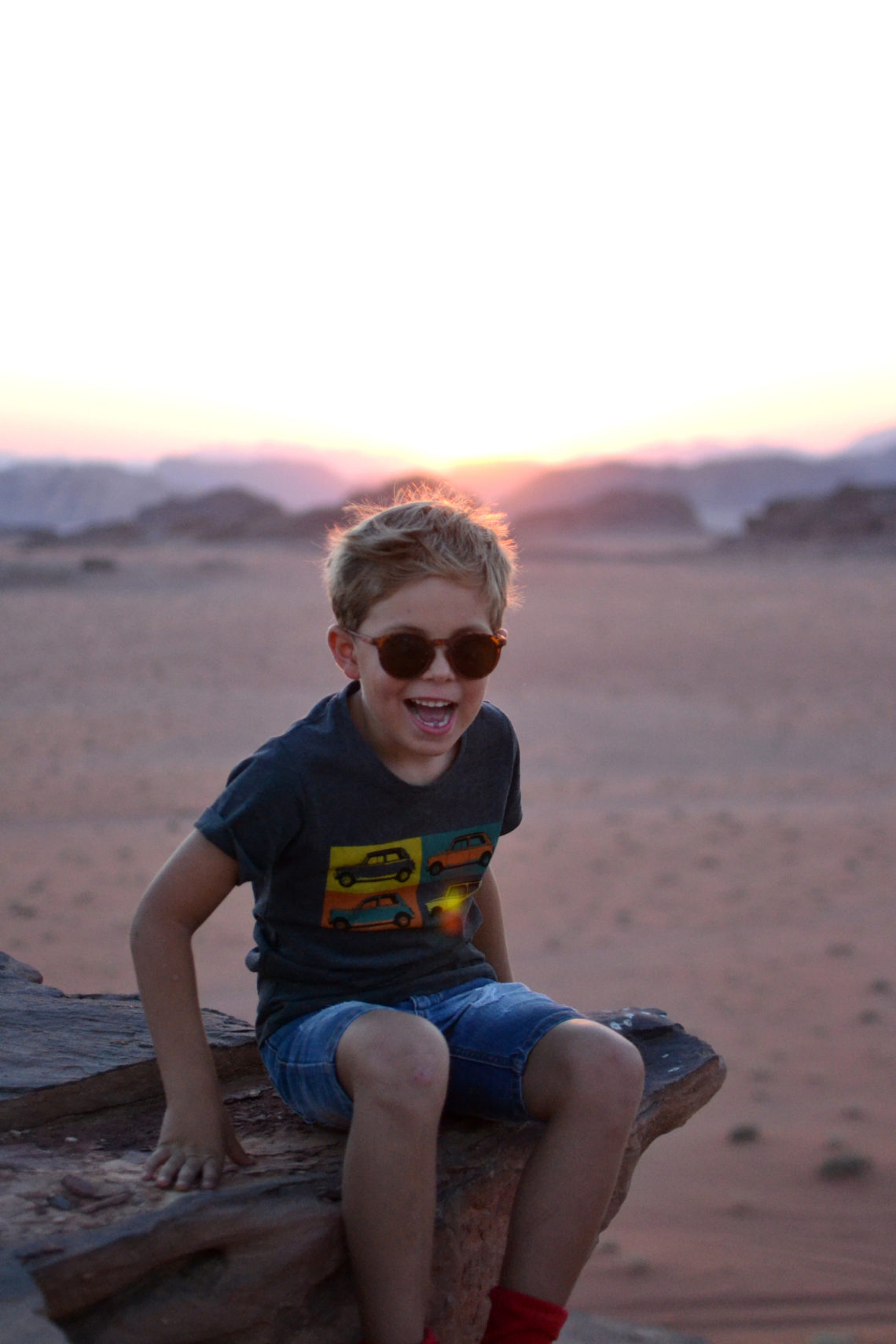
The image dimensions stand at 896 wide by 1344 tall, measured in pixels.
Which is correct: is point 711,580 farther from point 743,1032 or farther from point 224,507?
point 224,507

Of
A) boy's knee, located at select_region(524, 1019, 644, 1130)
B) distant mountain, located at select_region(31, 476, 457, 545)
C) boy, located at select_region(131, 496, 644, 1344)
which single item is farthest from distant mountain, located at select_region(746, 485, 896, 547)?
boy's knee, located at select_region(524, 1019, 644, 1130)

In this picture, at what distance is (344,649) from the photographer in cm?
239

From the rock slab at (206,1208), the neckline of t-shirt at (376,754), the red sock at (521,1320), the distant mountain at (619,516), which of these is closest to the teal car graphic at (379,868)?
the neckline of t-shirt at (376,754)

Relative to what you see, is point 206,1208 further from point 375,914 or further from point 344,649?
point 344,649

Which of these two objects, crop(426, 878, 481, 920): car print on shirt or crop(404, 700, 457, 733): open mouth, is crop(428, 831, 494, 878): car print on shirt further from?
crop(404, 700, 457, 733): open mouth

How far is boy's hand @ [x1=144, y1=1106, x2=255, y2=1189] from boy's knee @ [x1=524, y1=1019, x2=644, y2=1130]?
0.57 meters

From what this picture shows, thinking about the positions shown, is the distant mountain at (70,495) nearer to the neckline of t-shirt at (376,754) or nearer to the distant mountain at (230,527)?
the distant mountain at (230,527)

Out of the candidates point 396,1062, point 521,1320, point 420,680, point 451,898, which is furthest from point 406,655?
point 521,1320

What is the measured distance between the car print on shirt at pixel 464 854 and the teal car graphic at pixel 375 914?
9cm

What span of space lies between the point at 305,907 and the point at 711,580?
27.9 m

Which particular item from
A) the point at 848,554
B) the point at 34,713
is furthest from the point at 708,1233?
the point at 848,554

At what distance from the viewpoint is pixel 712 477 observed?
136875mm

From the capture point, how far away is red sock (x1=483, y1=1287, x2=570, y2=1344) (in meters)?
2.03

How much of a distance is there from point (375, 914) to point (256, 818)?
32 centimetres
